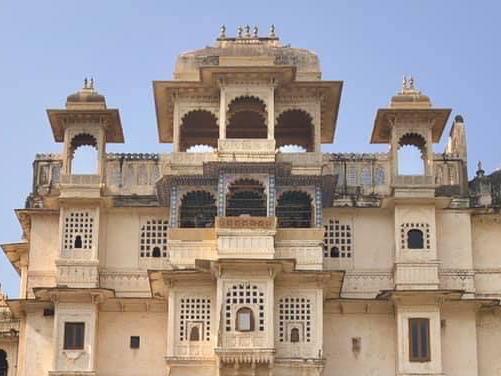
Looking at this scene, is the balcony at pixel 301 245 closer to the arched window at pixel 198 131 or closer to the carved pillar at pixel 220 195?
the carved pillar at pixel 220 195

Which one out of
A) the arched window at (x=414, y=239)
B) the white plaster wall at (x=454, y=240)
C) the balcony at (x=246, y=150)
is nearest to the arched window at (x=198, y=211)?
the balcony at (x=246, y=150)

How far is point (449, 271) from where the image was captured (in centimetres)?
3300

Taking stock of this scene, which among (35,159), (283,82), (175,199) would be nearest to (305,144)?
(283,82)

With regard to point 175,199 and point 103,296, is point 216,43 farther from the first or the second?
point 103,296

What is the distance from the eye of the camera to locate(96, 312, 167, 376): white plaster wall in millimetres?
32219

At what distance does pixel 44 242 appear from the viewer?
3347cm

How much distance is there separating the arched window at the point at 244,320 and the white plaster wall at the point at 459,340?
5.26 meters

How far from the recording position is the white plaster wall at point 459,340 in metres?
32.0

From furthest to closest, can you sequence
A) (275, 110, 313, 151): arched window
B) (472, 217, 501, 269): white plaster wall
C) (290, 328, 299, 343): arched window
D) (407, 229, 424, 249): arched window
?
1. (275, 110, 313, 151): arched window
2. (472, 217, 501, 269): white plaster wall
3. (407, 229, 424, 249): arched window
4. (290, 328, 299, 343): arched window

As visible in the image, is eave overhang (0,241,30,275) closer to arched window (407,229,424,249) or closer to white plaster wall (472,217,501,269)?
arched window (407,229,424,249)

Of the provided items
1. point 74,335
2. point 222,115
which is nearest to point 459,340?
point 222,115

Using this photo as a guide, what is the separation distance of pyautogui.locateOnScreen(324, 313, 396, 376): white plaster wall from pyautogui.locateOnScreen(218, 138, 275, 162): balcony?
4.54m

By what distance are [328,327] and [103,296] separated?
5971 mm

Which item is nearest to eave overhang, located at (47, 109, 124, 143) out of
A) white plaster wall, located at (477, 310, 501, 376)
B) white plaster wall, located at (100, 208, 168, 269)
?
white plaster wall, located at (100, 208, 168, 269)
